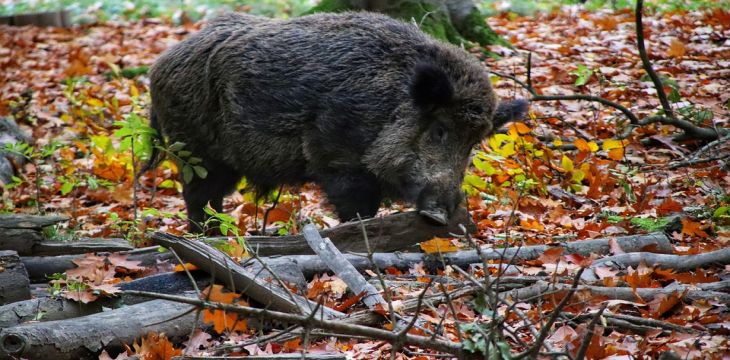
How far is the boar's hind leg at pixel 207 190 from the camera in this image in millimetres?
7555

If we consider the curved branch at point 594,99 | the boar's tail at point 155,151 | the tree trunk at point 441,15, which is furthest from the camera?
the tree trunk at point 441,15

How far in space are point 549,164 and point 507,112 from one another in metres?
0.84

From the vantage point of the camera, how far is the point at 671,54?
9945mm

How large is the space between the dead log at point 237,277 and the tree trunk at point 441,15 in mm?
5480

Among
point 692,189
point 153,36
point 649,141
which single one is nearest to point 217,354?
point 692,189

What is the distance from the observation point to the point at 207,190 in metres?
7.63

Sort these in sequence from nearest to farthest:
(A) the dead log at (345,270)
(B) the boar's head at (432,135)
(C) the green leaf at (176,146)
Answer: (A) the dead log at (345,270)
(B) the boar's head at (432,135)
(C) the green leaf at (176,146)

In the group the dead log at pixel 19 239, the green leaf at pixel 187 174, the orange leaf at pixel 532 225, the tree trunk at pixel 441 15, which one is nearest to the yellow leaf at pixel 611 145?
the orange leaf at pixel 532 225

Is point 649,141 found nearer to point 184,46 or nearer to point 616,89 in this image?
point 616,89

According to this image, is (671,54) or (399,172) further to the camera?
(671,54)

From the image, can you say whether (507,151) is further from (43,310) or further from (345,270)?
(43,310)

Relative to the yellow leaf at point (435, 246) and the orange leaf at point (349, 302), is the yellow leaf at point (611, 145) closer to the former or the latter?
the yellow leaf at point (435, 246)

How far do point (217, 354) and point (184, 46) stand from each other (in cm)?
422

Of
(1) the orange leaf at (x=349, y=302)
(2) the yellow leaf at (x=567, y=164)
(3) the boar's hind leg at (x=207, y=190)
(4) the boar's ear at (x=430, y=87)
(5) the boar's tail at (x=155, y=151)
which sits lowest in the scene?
(3) the boar's hind leg at (x=207, y=190)
